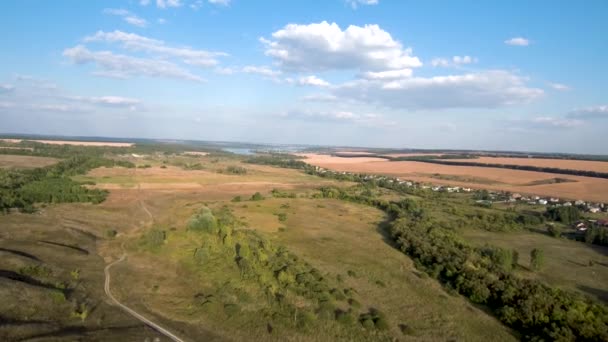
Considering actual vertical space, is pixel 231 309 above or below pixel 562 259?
above

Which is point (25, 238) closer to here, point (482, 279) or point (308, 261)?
point (308, 261)

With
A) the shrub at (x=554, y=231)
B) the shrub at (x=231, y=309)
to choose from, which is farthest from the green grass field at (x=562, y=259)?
the shrub at (x=231, y=309)

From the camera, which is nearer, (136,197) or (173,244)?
(173,244)

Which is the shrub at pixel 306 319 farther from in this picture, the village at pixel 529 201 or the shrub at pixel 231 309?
the village at pixel 529 201

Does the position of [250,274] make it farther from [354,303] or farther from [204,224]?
[204,224]

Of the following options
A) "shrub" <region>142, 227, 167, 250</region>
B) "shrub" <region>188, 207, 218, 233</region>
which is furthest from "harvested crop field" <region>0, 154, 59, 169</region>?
"shrub" <region>142, 227, 167, 250</region>

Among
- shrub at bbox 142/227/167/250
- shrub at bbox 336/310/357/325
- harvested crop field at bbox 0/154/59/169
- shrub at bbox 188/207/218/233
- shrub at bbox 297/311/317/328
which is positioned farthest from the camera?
harvested crop field at bbox 0/154/59/169

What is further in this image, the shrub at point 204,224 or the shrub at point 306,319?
the shrub at point 204,224

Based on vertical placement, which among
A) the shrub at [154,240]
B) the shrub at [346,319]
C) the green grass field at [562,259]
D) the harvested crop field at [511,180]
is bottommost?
the green grass field at [562,259]

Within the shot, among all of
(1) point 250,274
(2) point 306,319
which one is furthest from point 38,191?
(2) point 306,319

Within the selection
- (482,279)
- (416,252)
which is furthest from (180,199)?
(482,279)

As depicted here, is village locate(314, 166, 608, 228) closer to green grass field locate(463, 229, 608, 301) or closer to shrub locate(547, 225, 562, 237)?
shrub locate(547, 225, 562, 237)
